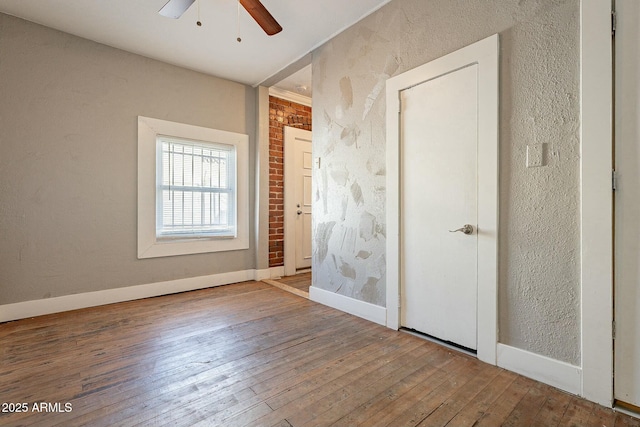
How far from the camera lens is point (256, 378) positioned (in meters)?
1.77

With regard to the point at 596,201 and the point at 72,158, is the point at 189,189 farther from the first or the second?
the point at 596,201

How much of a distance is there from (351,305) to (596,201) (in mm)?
1985

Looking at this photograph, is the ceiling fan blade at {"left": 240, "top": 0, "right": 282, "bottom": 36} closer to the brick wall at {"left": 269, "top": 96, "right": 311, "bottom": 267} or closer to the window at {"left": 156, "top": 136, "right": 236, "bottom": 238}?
the window at {"left": 156, "top": 136, "right": 236, "bottom": 238}

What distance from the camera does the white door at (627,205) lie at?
4.75ft

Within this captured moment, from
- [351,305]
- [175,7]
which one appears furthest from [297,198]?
[175,7]

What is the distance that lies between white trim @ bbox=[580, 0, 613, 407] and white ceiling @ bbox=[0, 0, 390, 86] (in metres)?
1.63

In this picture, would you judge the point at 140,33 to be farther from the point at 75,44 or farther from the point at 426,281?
the point at 426,281

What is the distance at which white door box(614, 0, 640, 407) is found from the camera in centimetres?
145

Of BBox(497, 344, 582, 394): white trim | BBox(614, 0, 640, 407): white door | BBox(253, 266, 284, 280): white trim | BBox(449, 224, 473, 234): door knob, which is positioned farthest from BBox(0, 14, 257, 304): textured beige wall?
BBox(614, 0, 640, 407): white door

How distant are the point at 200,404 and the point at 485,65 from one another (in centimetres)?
260

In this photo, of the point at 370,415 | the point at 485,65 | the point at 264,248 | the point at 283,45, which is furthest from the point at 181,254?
the point at 485,65

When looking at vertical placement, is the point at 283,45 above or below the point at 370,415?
above

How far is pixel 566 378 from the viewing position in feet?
5.35

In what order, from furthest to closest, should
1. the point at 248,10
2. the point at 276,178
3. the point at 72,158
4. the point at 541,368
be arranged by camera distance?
the point at 276,178 → the point at 72,158 → the point at 248,10 → the point at 541,368
